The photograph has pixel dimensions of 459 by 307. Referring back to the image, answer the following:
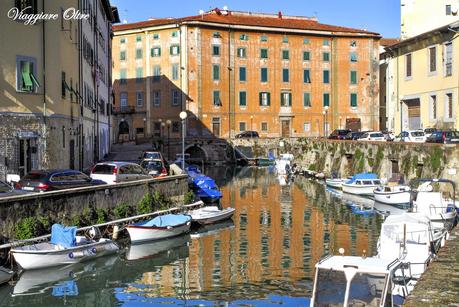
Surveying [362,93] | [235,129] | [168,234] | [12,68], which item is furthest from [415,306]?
[362,93]

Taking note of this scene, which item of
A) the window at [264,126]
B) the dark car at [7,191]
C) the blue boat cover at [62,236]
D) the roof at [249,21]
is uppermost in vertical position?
the roof at [249,21]

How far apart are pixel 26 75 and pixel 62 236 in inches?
415

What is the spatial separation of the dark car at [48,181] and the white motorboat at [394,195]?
18695mm

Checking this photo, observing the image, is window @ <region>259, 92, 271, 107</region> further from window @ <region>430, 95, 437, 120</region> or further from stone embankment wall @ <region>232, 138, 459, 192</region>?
window @ <region>430, 95, 437, 120</region>

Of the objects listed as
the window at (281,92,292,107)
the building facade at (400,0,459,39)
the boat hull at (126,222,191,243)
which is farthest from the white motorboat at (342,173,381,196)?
the window at (281,92,292,107)

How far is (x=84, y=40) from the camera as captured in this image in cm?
4062

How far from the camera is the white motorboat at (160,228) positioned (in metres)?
25.6

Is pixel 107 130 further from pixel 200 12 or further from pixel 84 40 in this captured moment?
pixel 200 12

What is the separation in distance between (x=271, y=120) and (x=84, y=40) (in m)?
40.2

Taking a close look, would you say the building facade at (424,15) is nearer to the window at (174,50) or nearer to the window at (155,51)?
the window at (174,50)

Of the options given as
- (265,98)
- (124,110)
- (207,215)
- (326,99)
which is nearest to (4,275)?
(207,215)

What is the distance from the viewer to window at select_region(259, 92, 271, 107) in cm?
7694

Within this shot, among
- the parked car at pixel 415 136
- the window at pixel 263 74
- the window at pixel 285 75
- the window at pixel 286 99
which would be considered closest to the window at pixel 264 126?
the window at pixel 286 99

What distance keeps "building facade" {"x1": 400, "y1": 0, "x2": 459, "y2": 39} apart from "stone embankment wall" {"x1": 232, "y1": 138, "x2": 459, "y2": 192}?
10.9m
